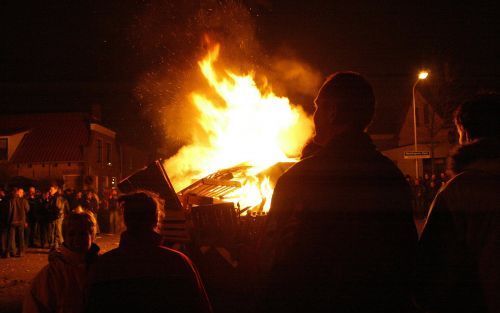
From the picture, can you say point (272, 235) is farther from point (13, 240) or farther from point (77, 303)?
point (13, 240)

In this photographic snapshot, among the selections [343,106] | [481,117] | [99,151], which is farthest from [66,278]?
[99,151]

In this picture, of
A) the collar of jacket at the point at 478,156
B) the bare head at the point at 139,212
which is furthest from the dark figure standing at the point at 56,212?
the collar of jacket at the point at 478,156

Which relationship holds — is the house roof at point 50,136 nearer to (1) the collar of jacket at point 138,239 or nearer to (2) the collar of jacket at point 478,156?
(1) the collar of jacket at point 138,239

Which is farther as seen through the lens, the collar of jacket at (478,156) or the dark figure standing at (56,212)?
the dark figure standing at (56,212)

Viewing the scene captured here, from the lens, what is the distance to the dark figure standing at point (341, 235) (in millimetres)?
1632

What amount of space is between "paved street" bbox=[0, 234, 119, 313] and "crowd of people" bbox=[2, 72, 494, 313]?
5347 mm

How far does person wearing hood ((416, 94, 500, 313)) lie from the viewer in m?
2.11

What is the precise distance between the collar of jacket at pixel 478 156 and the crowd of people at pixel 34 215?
947 cm

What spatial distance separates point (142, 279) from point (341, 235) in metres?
1.19

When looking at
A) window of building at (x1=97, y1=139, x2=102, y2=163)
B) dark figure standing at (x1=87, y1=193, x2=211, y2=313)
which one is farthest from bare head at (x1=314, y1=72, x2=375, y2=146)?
window of building at (x1=97, y1=139, x2=102, y2=163)

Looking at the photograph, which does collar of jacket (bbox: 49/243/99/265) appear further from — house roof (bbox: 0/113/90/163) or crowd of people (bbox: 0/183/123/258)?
house roof (bbox: 0/113/90/163)

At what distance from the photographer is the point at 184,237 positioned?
231 inches

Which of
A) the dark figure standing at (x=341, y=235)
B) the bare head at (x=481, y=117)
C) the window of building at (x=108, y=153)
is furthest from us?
the window of building at (x=108, y=153)

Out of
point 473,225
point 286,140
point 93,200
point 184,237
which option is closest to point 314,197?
point 473,225
